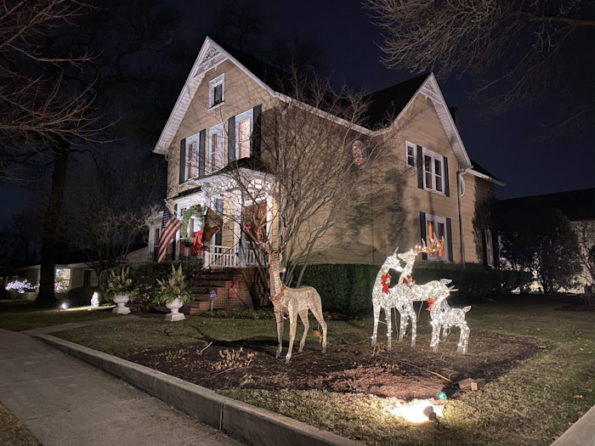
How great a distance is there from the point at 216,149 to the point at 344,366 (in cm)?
1197

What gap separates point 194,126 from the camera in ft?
59.2

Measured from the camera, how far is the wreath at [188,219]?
1520 cm

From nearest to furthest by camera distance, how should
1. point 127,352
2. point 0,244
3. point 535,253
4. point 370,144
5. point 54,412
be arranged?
point 54,412 < point 127,352 < point 370,144 < point 535,253 < point 0,244

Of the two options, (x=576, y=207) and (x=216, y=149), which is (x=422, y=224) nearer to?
(x=216, y=149)

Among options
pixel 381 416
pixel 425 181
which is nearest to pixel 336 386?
pixel 381 416

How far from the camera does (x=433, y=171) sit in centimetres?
1873

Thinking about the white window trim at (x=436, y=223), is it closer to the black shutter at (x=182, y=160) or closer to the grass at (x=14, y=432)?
the black shutter at (x=182, y=160)

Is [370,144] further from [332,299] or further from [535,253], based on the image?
[535,253]

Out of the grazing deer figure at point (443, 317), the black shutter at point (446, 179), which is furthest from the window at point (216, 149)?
the black shutter at point (446, 179)

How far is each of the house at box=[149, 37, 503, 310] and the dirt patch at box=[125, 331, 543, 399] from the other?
246 inches

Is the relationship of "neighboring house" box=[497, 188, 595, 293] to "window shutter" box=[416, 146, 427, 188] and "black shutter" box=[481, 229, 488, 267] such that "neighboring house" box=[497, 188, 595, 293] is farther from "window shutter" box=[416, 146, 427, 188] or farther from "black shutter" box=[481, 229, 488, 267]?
"window shutter" box=[416, 146, 427, 188]

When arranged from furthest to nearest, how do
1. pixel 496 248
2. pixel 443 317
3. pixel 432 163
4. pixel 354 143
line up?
pixel 496 248, pixel 432 163, pixel 354 143, pixel 443 317

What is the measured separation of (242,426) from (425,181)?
16.6 metres

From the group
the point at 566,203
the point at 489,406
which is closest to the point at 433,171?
the point at 489,406
